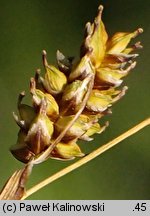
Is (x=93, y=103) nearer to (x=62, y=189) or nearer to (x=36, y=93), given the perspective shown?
(x=36, y=93)

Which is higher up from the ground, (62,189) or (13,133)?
(13,133)

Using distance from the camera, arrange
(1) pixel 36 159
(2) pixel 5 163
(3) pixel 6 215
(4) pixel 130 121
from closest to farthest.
→ (1) pixel 36 159
(3) pixel 6 215
(2) pixel 5 163
(4) pixel 130 121

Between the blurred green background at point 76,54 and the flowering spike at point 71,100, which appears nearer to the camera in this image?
the flowering spike at point 71,100

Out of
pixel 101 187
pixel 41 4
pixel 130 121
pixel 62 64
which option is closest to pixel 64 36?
pixel 41 4

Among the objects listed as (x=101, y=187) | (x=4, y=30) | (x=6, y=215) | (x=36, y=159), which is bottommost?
(x=101, y=187)

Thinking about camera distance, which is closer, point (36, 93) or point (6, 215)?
point (36, 93)

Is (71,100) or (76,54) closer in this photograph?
(71,100)

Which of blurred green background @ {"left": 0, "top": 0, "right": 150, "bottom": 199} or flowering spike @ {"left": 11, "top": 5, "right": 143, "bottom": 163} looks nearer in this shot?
flowering spike @ {"left": 11, "top": 5, "right": 143, "bottom": 163}

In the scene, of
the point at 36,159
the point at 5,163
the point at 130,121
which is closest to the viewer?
the point at 36,159
